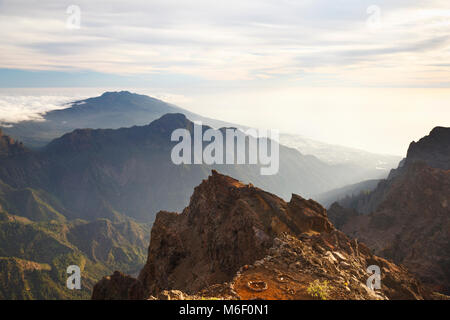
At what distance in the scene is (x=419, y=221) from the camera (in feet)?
320

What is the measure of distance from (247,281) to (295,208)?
29427 millimetres

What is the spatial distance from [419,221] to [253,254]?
82.8 metres

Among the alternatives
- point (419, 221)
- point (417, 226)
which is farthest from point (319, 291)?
point (419, 221)

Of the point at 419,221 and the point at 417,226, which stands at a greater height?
the point at 419,221

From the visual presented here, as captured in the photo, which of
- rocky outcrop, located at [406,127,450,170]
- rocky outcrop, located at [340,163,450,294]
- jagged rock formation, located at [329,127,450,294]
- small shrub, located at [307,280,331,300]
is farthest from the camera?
rocky outcrop, located at [406,127,450,170]

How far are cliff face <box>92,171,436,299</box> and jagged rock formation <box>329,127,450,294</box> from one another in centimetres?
3439

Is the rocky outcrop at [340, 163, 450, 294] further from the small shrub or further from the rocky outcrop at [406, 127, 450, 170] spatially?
the small shrub

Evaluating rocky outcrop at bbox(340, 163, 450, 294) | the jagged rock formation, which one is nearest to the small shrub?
rocky outcrop at bbox(340, 163, 450, 294)

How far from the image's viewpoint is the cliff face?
21250 millimetres

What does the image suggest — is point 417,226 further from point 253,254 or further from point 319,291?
point 319,291

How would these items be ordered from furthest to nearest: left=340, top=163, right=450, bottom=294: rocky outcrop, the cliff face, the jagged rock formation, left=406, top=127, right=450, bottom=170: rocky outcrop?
left=406, top=127, right=450, bottom=170: rocky outcrop
the jagged rock formation
left=340, top=163, right=450, bottom=294: rocky outcrop
the cliff face
